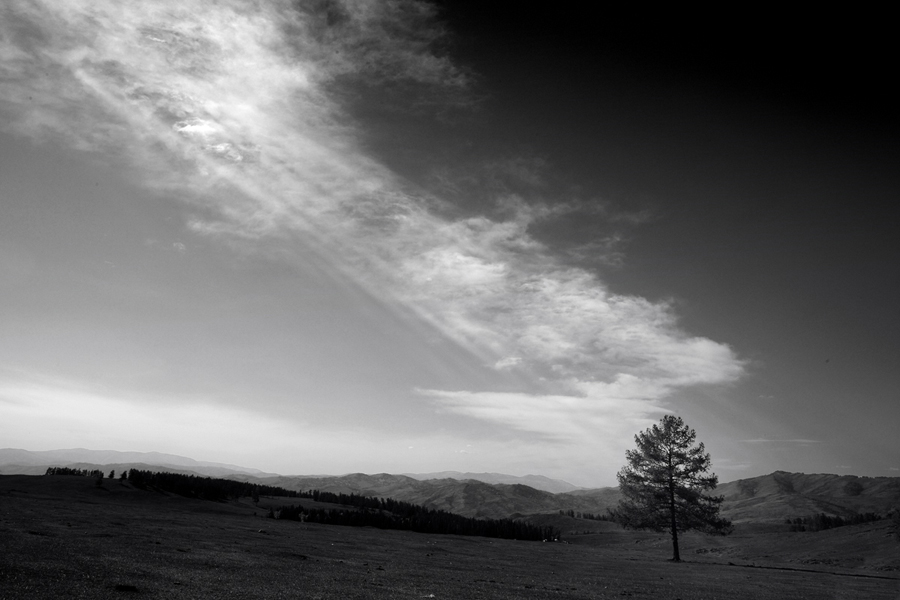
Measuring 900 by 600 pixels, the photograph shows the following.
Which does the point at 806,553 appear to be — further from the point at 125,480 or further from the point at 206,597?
the point at 125,480

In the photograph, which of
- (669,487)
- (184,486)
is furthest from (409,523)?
(669,487)

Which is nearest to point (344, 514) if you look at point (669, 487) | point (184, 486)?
point (184, 486)

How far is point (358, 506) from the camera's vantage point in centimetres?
17288

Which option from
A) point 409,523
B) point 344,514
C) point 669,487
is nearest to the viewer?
point 669,487

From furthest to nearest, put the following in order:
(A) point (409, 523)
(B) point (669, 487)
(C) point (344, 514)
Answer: (A) point (409, 523)
(C) point (344, 514)
(B) point (669, 487)

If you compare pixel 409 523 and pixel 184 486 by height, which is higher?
pixel 184 486

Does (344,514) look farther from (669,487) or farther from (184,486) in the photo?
(669,487)

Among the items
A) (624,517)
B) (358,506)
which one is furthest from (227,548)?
(358,506)

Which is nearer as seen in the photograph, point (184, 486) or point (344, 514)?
point (344, 514)

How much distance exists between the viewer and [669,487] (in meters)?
61.2

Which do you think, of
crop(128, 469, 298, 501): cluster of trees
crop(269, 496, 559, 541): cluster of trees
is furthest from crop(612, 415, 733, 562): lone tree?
crop(128, 469, 298, 501): cluster of trees

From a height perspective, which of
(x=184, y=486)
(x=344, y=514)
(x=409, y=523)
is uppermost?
(x=184, y=486)

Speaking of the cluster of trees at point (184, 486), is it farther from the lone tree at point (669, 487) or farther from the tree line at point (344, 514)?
the lone tree at point (669, 487)

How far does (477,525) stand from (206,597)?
149125 mm
